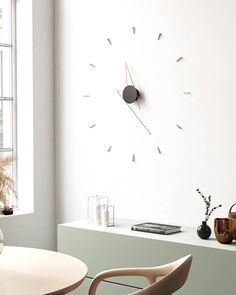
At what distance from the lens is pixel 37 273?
9.24 ft

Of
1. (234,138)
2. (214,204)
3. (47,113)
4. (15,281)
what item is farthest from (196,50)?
(15,281)

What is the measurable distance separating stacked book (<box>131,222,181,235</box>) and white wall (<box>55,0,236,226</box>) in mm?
167

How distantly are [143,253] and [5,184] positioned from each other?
4.56 feet

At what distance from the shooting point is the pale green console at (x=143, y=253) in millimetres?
3641

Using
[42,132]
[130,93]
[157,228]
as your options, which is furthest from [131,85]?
[157,228]

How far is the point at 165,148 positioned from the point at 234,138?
595mm

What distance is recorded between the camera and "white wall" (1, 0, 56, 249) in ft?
16.5

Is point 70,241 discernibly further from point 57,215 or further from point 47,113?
point 47,113

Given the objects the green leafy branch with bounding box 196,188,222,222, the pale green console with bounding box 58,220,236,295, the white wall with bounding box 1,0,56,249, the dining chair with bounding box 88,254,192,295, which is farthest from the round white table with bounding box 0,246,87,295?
the white wall with bounding box 1,0,56,249

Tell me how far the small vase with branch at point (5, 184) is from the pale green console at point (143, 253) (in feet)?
1.87

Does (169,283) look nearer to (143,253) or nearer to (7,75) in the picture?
(143,253)

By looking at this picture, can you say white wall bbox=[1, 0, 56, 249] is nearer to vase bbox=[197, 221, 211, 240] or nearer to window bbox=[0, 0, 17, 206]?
window bbox=[0, 0, 17, 206]

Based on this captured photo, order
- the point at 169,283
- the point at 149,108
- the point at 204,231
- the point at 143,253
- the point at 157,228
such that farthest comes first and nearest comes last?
the point at 149,108, the point at 157,228, the point at 143,253, the point at 204,231, the point at 169,283

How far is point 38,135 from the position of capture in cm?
507
